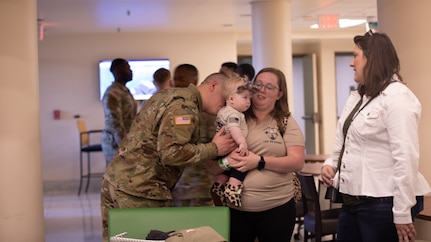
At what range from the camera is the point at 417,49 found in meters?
4.77

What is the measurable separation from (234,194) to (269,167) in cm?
24

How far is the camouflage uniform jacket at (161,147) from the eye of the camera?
338 centimetres

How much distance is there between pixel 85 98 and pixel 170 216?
Answer: 34.4 ft

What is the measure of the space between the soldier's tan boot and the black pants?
4.9 inches

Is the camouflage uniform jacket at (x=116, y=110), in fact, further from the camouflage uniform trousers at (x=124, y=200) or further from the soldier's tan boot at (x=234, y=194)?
the soldier's tan boot at (x=234, y=194)

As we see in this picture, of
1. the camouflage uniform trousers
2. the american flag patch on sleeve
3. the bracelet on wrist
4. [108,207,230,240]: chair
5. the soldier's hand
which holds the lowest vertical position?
[108,207,230,240]: chair

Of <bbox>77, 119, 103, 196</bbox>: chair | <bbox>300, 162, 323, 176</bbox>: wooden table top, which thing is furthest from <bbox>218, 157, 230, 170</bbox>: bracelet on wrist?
<bbox>77, 119, 103, 196</bbox>: chair

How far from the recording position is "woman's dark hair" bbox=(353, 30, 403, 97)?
10.4ft

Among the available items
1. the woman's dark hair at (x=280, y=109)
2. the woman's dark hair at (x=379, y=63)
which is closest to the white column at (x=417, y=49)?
the woman's dark hair at (x=280, y=109)

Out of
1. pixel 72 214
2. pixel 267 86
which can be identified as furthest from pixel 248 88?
pixel 72 214

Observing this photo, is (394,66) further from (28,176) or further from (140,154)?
(28,176)

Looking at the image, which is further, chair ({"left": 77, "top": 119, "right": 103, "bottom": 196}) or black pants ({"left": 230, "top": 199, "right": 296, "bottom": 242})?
chair ({"left": 77, "top": 119, "right": 103, "bottom": 196})

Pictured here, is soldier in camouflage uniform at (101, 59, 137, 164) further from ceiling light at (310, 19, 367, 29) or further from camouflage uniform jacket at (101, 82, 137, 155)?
ceiling light at (310, 19, 367, 29)

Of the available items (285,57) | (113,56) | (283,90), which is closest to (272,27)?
(285,57)
